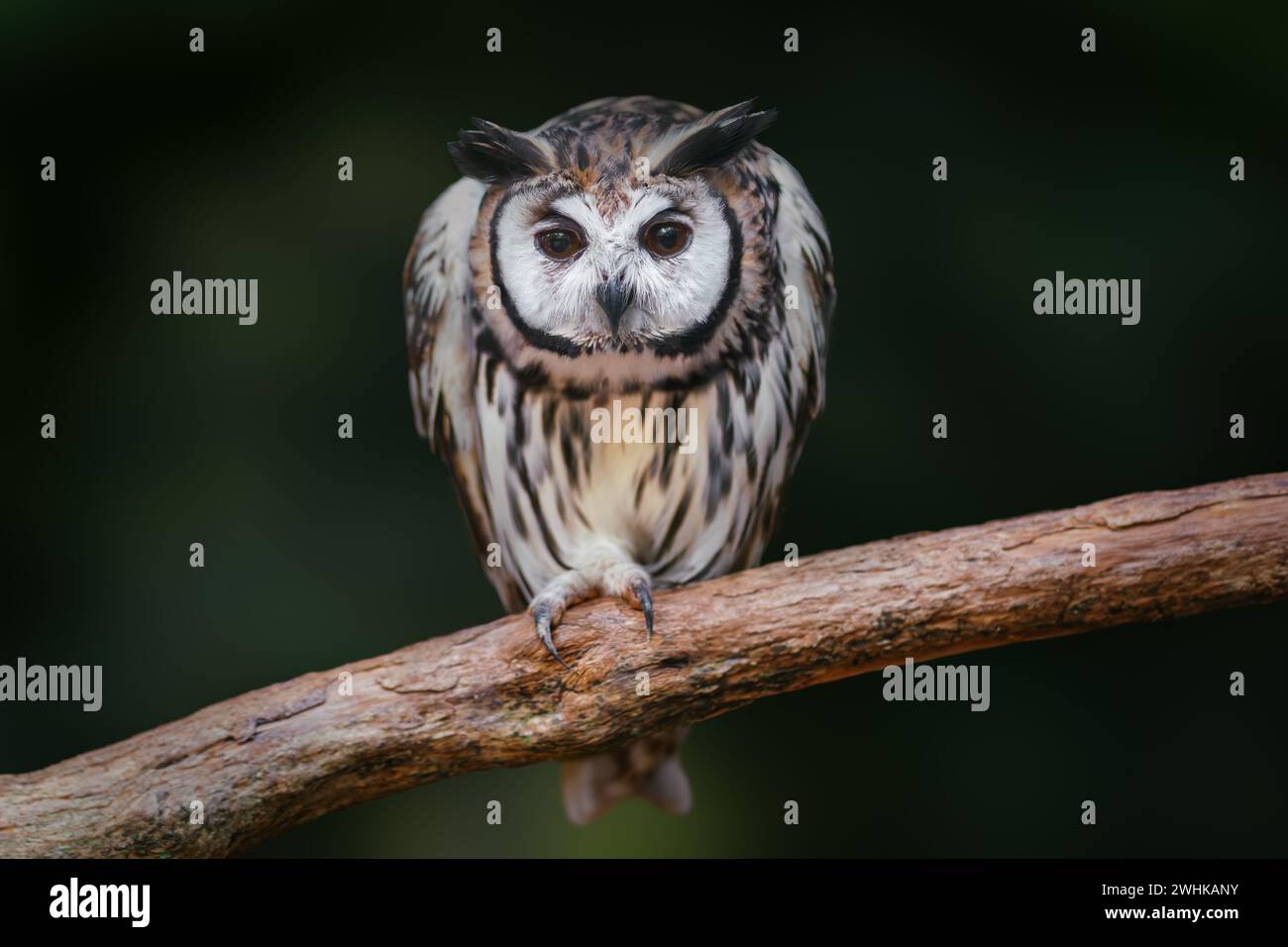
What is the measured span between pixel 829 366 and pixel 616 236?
3.01 feet

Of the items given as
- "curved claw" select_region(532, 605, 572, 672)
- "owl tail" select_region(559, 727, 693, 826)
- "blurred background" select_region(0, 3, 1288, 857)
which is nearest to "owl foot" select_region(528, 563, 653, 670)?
"curved claw" select_region(532, 605, 572, 672)

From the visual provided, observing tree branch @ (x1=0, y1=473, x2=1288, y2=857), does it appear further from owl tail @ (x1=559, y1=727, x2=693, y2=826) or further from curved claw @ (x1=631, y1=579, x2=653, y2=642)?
owl tail @ (x1=559, y1=727, x2=693, y2=826)

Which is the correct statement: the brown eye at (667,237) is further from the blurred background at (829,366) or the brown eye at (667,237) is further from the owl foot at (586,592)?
the blurred background at (829,366)

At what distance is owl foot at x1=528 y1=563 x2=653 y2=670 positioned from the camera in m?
1.82

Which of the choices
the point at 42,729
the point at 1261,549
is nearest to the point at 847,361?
the point at 1261,549

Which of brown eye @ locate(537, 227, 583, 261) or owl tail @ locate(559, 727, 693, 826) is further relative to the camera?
owl tail @ locate(559, 727, 693, 826)

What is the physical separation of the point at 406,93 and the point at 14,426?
117 cm

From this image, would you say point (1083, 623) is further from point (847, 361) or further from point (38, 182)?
point (38, 182)

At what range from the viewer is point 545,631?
71.6 inches

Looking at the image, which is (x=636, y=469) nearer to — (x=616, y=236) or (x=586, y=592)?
(x=586, y=592)

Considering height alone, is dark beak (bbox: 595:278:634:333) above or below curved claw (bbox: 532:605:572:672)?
above

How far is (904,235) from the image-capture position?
8.47ft

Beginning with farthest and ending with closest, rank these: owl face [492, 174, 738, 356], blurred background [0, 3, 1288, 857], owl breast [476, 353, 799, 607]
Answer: blurred background [0, 3, 1288, 857]
owl breast [476, 353, 799, 607]
owl face [492, 174, 738, 356]

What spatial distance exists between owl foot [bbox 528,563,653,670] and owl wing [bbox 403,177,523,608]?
0.43m
